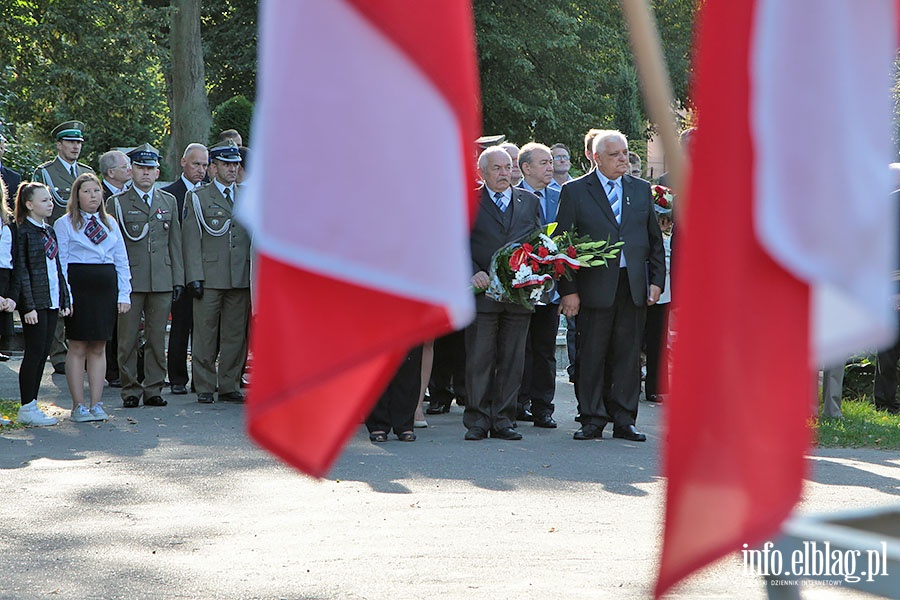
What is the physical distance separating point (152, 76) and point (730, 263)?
35.9 meters

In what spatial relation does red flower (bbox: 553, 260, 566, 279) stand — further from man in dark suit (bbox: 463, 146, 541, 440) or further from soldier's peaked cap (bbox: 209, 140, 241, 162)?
soldier's peaked cap (bbox: 209, 140, 241, 162)

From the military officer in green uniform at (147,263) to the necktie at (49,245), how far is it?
1406mm

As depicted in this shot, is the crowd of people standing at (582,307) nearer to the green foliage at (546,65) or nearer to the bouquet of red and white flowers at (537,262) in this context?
the bouquet of red and white flowers at (537,262)

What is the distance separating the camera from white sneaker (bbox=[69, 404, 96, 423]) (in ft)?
37.2

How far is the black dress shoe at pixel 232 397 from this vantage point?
519 inches

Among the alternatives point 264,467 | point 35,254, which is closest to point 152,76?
point 35,254

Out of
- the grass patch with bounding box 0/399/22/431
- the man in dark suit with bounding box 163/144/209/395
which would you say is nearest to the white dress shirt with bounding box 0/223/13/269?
the grass patch with bounding box 0/399/22/431

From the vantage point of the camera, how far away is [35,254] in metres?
11.2

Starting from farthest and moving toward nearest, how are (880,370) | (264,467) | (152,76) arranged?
(152,76) → (880,370) → (264,467)

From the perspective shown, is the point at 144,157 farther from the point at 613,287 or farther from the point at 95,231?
the point at 613,287

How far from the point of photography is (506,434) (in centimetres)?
1070

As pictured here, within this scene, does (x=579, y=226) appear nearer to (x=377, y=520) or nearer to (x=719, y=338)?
(x=377, y=520)

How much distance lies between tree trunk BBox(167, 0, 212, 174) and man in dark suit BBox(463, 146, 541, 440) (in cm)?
1666

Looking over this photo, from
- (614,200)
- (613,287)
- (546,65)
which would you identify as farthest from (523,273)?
(546,65)
